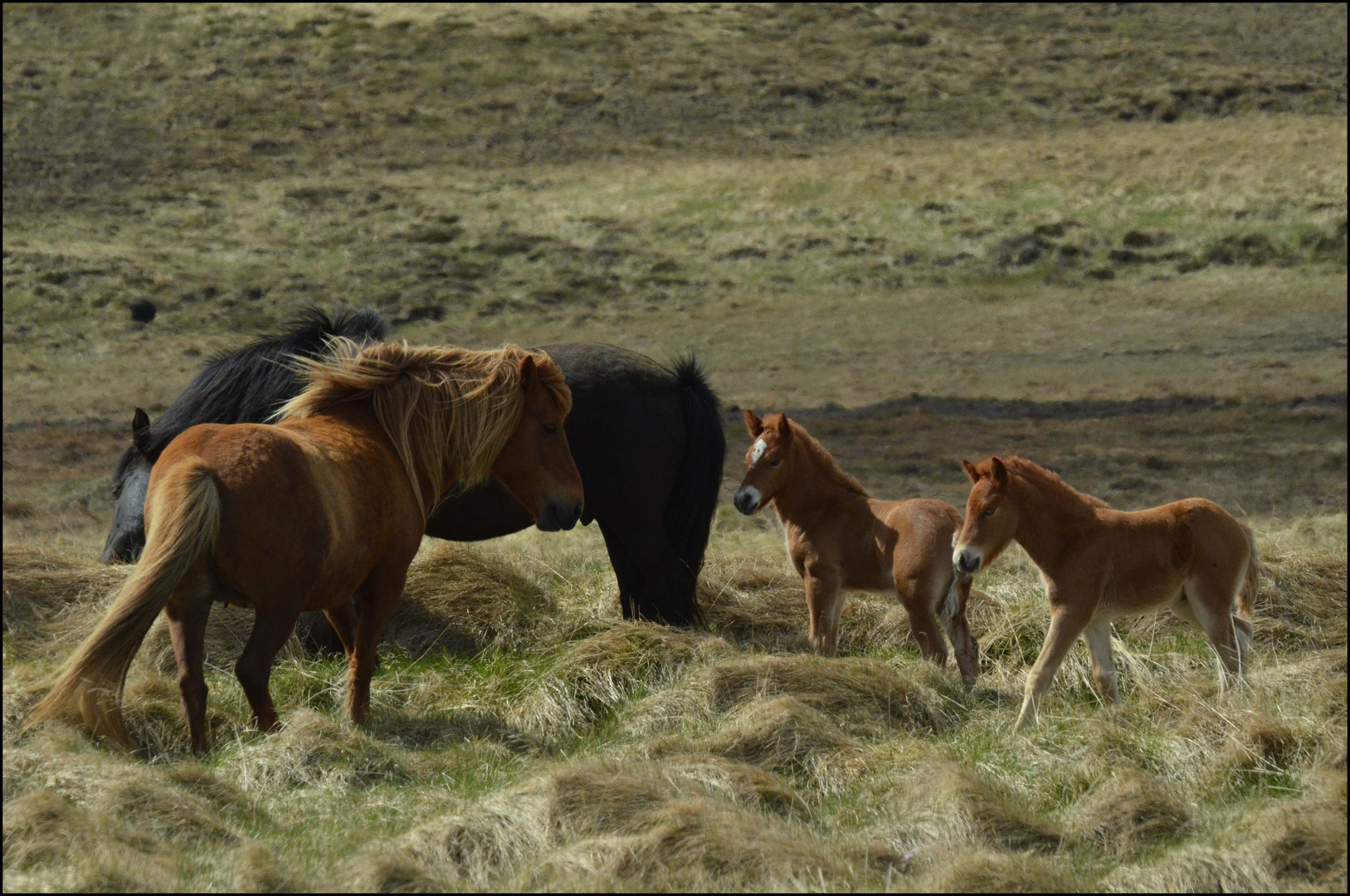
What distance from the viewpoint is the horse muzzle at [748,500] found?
23.4ft

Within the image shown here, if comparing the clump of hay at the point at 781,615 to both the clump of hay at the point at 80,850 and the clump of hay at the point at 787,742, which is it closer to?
the clump of hay at the point at 787,742

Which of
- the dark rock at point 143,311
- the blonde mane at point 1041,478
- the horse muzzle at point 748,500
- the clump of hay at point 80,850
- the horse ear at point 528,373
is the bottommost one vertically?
the dark rock at point 143,311

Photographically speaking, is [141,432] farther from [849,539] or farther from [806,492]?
[849,539]

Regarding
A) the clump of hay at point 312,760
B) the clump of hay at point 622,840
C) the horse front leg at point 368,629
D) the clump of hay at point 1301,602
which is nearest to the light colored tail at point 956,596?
the clump of hay at point 1301,602

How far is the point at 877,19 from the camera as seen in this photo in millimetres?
55094

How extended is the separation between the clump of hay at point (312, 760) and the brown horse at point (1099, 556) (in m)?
2.75

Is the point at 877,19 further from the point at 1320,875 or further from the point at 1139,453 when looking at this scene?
the point at 1320,875

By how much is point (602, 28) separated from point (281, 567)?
1998 inches

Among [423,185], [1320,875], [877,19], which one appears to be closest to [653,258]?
[423,185]

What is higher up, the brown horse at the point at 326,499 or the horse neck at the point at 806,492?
the brown horse at the point at 326,499

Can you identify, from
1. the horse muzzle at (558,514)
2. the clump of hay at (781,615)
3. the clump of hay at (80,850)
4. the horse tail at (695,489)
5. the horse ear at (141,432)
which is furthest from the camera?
the horse tail at (695,489)

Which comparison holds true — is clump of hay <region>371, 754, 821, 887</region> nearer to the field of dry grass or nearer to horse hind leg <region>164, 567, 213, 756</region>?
the field of dry grass

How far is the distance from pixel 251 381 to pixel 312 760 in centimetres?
293

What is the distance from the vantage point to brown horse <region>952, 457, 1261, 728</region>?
19.5 feet
